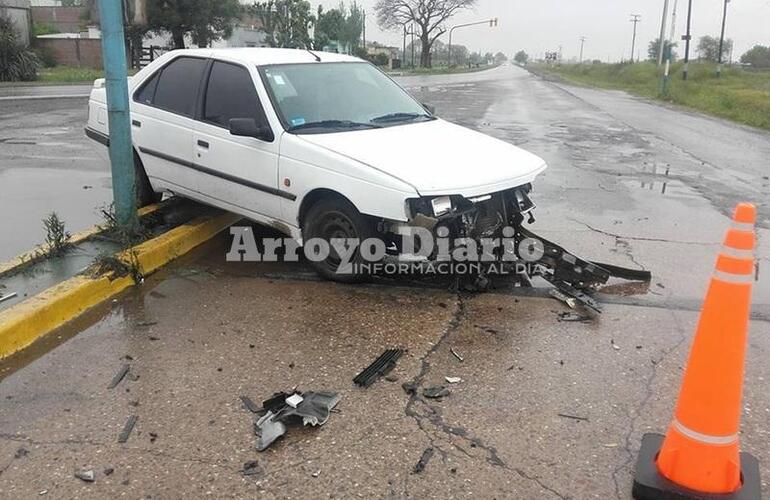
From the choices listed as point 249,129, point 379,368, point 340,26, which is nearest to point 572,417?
point 379,368

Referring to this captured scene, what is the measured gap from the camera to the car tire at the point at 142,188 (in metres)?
6.49

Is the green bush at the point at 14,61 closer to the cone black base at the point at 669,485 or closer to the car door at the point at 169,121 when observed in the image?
the car door at the point at 169,121

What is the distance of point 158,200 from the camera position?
6.88m

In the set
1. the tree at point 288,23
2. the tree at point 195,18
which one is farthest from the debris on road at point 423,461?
the tree at point 195,18

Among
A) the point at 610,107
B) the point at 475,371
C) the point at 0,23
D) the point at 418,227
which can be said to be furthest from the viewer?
the point at 0,23

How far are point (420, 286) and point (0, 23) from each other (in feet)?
116

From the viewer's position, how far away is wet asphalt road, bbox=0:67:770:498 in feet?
9.41

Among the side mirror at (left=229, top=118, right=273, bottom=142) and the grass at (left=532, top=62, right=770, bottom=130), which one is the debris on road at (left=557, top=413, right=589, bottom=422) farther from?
the grass at (left=532, top=62, right=770, bottom=130)

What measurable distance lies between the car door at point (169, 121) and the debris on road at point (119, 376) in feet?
7.73

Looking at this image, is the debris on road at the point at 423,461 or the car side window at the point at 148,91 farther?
the car side window at the point at 148,91

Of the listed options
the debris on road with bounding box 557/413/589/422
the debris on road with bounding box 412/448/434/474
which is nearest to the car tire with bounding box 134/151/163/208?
the debris on road with bounding box 412/448/434/474

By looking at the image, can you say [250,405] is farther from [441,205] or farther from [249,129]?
[249,129]

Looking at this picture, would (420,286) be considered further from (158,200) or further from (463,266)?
(158,200)

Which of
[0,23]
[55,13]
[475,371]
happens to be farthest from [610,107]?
[55,13]
